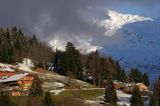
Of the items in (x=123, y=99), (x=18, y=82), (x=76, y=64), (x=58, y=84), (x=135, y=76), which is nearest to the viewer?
(x=123, y=99)

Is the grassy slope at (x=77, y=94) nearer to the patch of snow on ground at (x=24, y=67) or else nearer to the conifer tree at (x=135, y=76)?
the patch of snow on ground at (x=24, y=67)

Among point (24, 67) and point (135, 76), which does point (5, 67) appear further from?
point (135, 76)

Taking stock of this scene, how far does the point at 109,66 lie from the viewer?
17375 centimetres

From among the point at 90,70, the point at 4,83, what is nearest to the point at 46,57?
the point at 90,70

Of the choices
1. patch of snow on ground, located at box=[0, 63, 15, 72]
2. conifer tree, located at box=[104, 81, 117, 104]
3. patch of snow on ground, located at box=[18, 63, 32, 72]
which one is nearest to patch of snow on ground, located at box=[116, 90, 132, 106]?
conifer tree, located at box=[104, 81, 117, 104]

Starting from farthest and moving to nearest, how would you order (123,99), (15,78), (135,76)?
(135,76), (15,78), (123,99)

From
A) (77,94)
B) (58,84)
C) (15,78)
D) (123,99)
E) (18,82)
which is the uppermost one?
(15,78)

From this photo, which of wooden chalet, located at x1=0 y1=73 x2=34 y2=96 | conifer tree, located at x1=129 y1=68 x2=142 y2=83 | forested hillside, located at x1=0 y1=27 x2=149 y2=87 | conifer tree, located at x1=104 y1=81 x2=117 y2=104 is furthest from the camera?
conifer tree, located at x1=129 y1=68 x2=142 y2=83

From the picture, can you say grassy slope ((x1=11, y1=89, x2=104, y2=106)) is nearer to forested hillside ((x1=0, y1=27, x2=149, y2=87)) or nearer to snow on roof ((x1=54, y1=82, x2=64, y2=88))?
snow on roof ((x1=54, y1=82, x2=64, y2=88))

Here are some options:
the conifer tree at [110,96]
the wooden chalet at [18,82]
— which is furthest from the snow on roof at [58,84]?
the conifer tree at [110,96]

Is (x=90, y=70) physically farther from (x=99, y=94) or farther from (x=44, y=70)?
(x=99, y=94)

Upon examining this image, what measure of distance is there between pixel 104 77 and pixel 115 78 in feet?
43.1

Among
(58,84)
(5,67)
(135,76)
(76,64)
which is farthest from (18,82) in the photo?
(135,76)

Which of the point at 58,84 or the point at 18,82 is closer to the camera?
the point at 18,82
